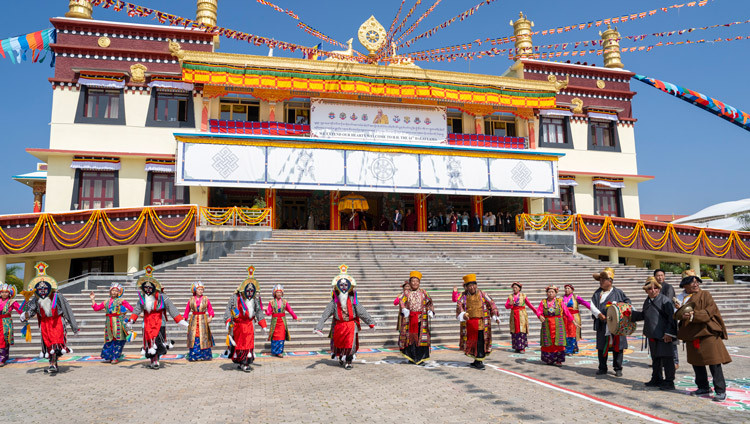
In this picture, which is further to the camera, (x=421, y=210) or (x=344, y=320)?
(x=421, y=210)

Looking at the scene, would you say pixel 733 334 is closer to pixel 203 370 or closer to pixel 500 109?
pixel 203 370

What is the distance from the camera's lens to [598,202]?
85.5 feet

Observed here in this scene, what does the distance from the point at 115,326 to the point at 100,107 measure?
15.8m

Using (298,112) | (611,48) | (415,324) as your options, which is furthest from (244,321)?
(611,48)

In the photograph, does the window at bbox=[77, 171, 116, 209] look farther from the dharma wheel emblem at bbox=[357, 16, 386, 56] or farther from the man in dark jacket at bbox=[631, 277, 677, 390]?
Answer: the man in dark jacket at bbox=[631, 277, 677, 390]

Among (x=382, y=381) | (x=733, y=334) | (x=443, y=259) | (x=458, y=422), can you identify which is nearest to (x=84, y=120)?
(x=443, y=259)

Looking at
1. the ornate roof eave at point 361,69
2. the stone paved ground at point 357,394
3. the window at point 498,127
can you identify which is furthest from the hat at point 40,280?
the window at point 498,127

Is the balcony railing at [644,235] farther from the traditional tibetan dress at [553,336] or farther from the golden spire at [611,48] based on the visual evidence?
the traditional tibetan dress at [553,336]

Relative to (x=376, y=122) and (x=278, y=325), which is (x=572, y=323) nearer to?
(x=278, y=325)

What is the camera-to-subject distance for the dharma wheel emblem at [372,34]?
2483 cm

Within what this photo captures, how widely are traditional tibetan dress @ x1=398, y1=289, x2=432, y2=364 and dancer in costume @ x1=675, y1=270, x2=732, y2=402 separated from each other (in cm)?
402

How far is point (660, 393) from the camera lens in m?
6.69

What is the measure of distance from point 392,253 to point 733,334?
10.4 meters

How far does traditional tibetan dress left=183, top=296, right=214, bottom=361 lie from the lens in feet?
30.5
